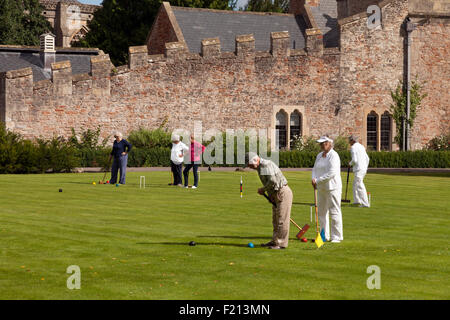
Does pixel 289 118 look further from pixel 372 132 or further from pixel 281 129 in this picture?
pixel 372 132

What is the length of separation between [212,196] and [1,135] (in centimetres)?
1380

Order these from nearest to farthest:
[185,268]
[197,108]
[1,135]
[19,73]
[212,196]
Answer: [185,268], [212,196], [1,135], [19,73], [197,108]

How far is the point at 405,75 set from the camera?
141ft

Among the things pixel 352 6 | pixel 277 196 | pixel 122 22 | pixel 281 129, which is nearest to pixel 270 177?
pixel 277 196

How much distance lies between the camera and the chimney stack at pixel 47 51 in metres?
41.6

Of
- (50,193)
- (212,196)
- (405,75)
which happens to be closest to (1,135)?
(50,193)

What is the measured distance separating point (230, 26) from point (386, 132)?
1108 centimetres

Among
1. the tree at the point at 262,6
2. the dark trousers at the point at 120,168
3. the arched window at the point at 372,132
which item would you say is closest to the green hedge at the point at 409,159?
the arched window at the point at 372,132

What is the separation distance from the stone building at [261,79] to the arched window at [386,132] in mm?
66

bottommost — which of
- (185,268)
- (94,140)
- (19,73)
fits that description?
(185,268)

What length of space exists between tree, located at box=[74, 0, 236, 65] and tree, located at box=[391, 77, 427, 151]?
15.1 metres

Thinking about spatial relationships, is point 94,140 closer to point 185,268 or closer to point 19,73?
point 19,73

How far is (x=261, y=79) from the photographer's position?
3984 cm

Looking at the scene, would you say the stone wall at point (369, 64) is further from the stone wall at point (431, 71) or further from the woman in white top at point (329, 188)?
the woman in white top at point (329, 188)
